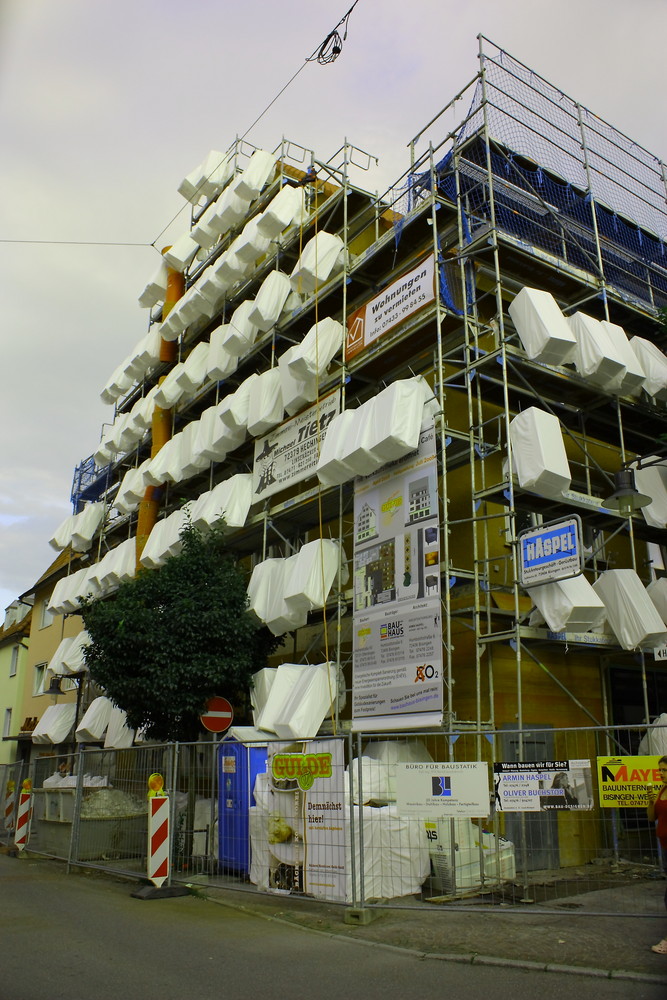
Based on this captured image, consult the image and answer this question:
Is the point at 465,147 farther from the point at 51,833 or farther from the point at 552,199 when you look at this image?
the point at 51,833

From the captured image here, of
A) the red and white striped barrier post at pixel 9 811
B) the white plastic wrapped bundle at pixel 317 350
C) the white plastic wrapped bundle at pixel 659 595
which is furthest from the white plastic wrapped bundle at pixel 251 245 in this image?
the red and white striped barrier post at pixel 9 811

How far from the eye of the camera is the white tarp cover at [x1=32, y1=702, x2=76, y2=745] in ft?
75.1

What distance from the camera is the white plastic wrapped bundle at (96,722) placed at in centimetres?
1959

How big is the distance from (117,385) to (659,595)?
18.1 metres

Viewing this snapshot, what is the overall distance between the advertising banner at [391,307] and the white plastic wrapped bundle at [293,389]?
2.92 feet

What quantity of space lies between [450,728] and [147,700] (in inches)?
201

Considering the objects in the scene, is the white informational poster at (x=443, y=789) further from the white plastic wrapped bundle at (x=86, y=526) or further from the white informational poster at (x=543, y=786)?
the white plastic wrapped bundle at (x=86, y=526)

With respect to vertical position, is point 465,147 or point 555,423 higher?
point 465,147

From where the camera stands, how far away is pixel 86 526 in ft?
81.9

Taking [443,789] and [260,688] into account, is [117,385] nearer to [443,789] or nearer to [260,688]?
[260,688]

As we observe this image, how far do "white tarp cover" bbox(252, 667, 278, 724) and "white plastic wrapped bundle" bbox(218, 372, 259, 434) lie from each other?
527 cm

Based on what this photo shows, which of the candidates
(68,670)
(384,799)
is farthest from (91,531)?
(384,799)

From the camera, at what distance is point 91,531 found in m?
25.0


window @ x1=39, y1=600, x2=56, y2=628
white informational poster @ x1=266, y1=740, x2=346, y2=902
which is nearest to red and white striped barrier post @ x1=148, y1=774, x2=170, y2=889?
white informational poster @ x1=266, y1=740, x2=346, y2=902
